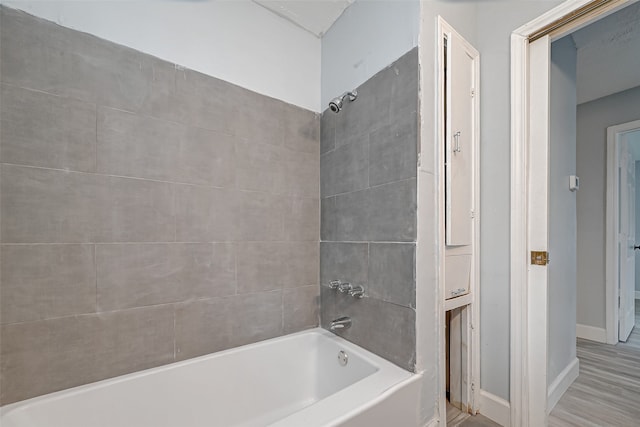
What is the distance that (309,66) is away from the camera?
1.94 meters

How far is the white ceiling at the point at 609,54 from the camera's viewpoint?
1802 mm

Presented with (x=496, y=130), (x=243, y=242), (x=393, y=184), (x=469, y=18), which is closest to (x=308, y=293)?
(x=243, y=242)

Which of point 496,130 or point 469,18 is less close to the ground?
point 469,18

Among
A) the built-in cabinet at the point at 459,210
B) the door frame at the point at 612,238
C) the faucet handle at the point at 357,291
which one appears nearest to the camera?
the built-in cabinet at the point at 459,210

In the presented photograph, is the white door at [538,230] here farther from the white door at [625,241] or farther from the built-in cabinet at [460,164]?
the white door at [625,241]

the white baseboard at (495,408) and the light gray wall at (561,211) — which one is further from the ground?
the light gray wall at (561,211)

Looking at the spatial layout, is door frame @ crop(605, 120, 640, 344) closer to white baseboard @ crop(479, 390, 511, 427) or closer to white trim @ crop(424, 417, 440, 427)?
white baseboard @ crop(479, 390, 511, 427)

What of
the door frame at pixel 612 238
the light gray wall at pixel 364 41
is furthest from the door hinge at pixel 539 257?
the door frame at pixel 612 238

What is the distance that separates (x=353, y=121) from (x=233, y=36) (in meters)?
0.87

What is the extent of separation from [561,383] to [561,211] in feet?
3.73

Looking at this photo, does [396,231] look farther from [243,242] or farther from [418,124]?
[243,242]

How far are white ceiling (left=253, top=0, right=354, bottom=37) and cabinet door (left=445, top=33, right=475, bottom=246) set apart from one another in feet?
2.55

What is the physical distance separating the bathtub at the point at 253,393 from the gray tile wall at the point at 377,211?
0.15 metres

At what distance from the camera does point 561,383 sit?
180 cm
